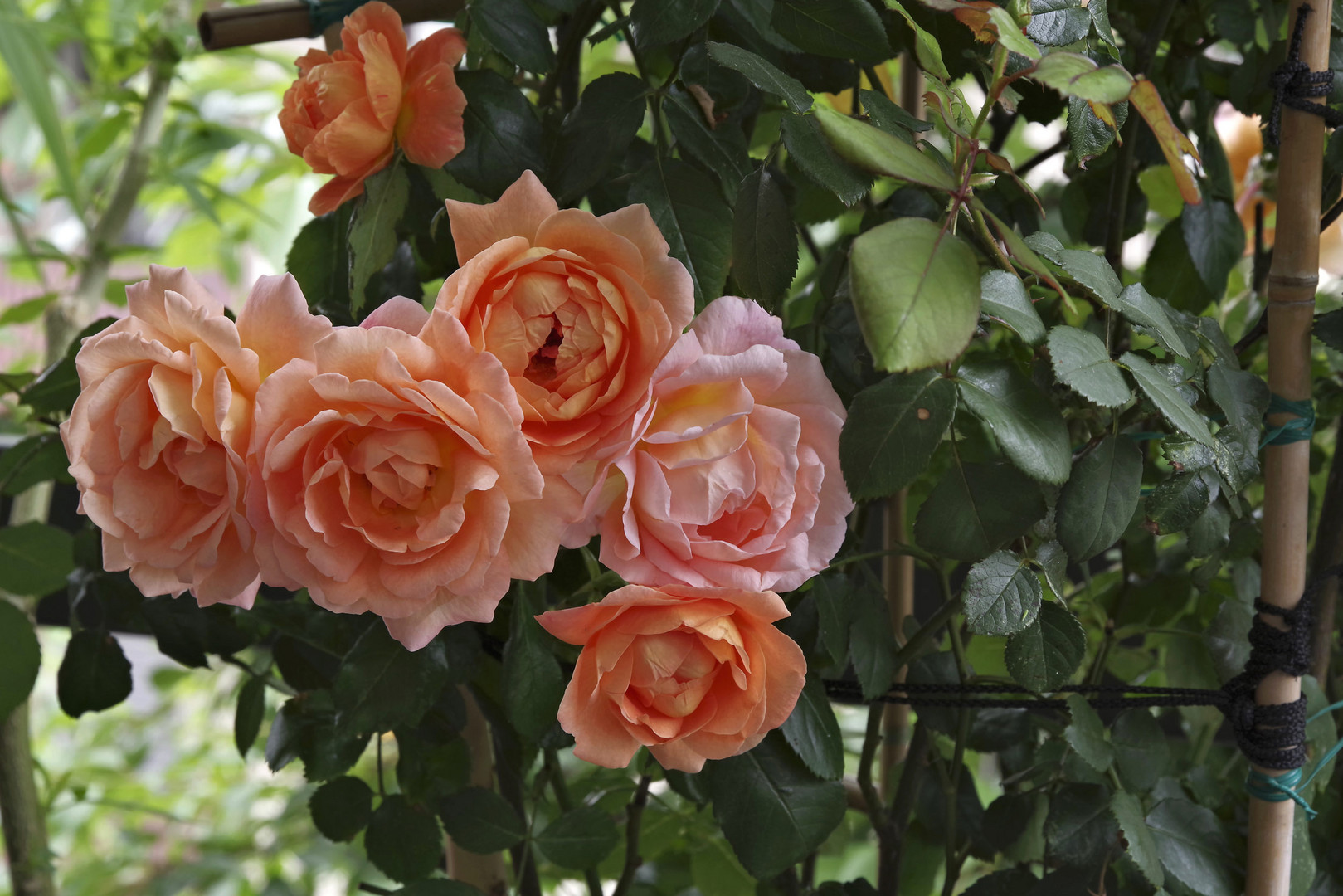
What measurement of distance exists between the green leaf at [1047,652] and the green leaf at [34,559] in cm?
49

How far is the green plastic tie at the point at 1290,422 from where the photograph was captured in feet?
1.41

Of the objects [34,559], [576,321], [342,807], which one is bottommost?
[342,807]

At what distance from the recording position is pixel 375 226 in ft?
1.34

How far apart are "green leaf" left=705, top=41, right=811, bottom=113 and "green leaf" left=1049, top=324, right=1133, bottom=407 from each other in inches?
4.4

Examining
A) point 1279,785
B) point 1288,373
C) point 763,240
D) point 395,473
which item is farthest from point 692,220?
point 1279,785

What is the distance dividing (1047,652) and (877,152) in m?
0.20

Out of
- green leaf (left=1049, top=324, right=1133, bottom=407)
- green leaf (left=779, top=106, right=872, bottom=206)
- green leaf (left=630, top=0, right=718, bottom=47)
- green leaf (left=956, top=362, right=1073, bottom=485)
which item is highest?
green leaf (left=630, top=0, right=718, bottom=47)

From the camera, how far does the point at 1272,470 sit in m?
0.45

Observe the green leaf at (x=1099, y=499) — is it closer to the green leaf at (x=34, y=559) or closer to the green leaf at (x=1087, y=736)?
the green leaf at (x=1087, y=736)

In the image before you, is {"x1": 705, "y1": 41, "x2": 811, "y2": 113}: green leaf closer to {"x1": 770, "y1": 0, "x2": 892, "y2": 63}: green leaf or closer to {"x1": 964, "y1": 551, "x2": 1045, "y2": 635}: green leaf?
{"x1": 770, "y1": 0, "x2": 892, "y2": 63}: green leaf

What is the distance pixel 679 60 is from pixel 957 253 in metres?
0.16

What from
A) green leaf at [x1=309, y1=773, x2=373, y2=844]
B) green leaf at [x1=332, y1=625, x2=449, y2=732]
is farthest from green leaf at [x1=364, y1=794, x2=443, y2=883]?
green leaf at [x1=332, y1=625, x2=449, y2=732]

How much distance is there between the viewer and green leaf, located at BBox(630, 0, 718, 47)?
0.36 metres

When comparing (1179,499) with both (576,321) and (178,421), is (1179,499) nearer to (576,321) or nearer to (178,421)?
(576,321)
